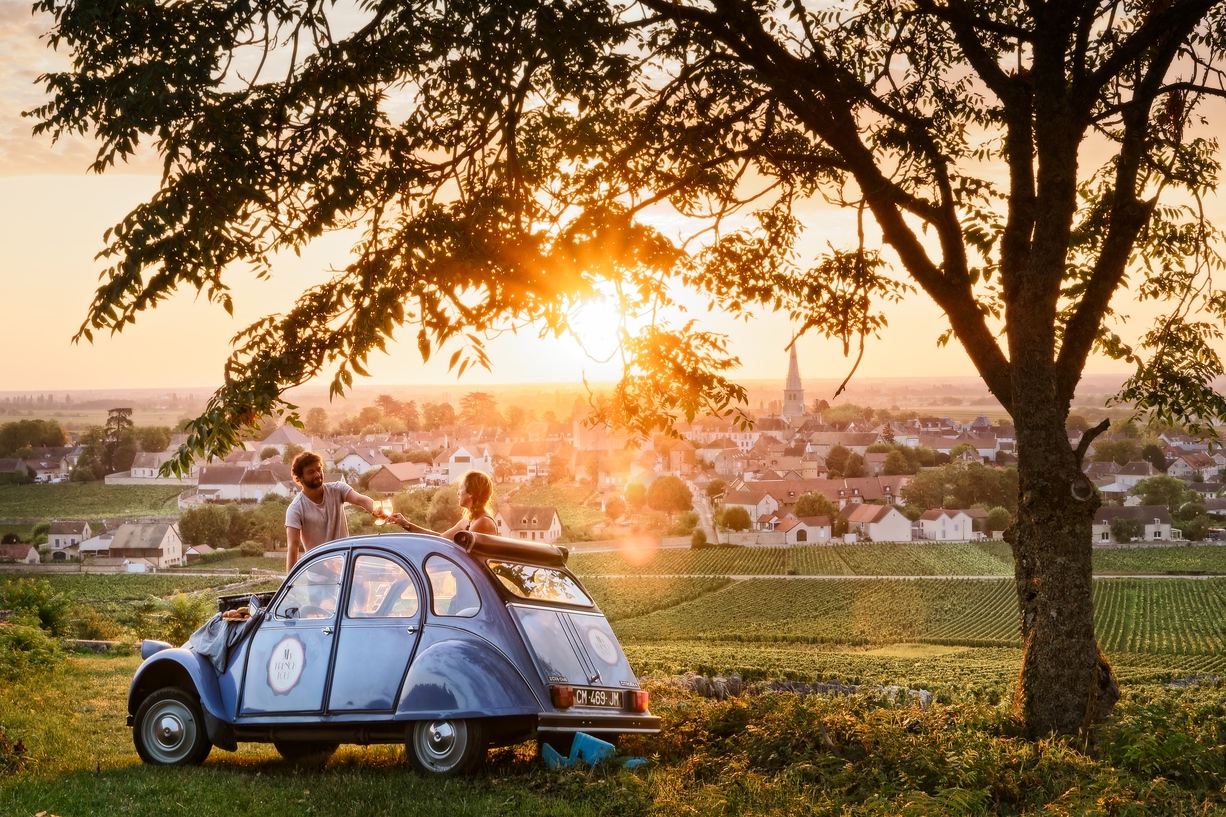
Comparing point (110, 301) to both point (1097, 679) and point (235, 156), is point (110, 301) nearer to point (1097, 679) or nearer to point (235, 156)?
point (235, 156)

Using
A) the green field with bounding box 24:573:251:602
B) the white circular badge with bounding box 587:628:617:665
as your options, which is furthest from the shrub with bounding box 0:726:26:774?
the green field with bounding box 24:573:251:602

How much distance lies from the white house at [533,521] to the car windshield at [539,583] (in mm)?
64780

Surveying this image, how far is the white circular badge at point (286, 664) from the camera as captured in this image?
8.23 meters

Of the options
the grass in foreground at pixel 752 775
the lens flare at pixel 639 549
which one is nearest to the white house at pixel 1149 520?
the lens flare at pixel 639 549

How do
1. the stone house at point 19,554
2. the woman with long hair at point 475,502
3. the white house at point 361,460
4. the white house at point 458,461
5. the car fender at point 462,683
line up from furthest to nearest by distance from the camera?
the white house at point 361,460
the white house at point 458,461
the stone house at point 19,554
the woman with long hair at point 475,502
the car fender at point 462,683

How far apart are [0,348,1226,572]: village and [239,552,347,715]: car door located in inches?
2491

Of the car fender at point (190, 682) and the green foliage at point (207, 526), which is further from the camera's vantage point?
the green foliage at point (207, 526)

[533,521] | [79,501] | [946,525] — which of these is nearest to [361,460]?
[533,521]

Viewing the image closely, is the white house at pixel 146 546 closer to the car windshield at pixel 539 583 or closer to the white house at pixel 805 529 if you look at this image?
the white house at pixel 805 529

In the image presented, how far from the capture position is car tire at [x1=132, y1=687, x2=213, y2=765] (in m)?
8.48

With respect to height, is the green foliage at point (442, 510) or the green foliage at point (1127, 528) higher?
the green foliage at point (442, 510)

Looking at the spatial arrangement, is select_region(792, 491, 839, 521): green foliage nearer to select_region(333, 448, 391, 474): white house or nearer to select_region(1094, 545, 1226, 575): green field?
select_region(1094, 545, 1226, 575): green field

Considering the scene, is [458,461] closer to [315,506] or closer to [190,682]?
[315,506]

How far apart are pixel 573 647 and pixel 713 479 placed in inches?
Answer: 4606
